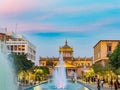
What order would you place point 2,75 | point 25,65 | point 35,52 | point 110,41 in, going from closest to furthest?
point 2,75
point 25,65
point 110,41
point 35,52

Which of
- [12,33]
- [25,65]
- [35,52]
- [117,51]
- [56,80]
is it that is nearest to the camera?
[117,51]

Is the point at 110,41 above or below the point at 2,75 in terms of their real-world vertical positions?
above

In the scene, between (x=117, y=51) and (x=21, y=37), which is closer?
(x=117, y=51)

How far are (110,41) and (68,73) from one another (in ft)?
164

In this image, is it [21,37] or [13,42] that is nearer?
[13,42]

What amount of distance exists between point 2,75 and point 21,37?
15104cm

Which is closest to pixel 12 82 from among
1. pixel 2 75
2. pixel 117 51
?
pixel 2 75

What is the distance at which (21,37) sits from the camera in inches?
6521

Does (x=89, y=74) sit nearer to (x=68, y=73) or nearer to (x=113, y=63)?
(x=113, y=63)

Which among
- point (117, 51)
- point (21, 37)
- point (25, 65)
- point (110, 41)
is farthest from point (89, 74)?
point (21, 37)

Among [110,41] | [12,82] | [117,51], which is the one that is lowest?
[12,82]

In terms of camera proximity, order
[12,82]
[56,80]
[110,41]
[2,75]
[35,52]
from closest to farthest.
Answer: [2,75], [12,82], [56,80], [110,41], [35,52]

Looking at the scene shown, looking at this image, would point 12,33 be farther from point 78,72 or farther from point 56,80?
point 56,80

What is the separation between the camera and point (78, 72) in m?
188
